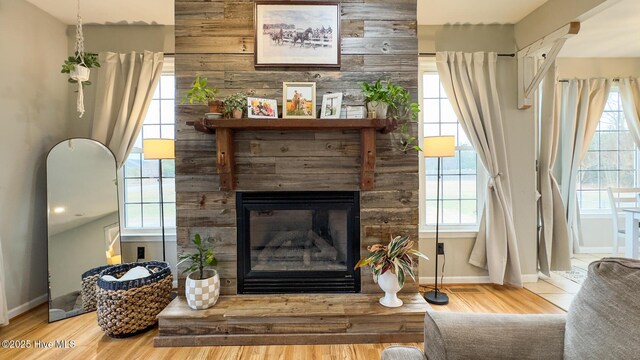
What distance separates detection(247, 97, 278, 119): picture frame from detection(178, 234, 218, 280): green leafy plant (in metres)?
1.02

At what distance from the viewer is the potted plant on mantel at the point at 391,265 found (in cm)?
218

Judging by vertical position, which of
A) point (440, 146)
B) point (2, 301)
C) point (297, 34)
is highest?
point (297, 34)

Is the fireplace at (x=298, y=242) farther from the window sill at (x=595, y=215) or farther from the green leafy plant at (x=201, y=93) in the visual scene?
the window sill at (x=595, y=215)

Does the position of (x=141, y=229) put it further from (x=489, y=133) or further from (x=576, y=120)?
(x=576, y=120)

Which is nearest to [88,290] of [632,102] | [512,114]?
[512,114]

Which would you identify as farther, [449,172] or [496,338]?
[449,172]

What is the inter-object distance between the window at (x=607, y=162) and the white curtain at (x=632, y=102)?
114 millimetres

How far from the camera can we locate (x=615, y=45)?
3344 mm

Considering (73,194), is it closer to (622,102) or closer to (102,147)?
(102,147)

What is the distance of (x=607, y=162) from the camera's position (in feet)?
13.1

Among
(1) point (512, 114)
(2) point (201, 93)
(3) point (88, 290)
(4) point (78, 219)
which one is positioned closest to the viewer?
(2) point (201, 93)

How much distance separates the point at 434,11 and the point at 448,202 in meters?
1.93

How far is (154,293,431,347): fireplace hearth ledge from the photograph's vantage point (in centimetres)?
211

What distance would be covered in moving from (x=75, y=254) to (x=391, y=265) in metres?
2.73
